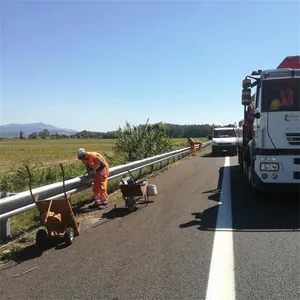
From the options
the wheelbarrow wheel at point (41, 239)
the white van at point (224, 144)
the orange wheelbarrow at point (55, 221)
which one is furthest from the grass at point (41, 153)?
the wheelbarrow wheel at point (41, 239)

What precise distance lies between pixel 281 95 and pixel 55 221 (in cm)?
554

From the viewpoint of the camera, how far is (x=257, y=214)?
7574 mm

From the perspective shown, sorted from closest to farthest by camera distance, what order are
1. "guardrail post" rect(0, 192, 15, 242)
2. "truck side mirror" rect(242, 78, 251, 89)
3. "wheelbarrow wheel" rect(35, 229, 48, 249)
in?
"wheelbarrow wheel" rect(35, 229, 48, 249)
"guardrail post" rect(0, 192, 15, 242)
"truck side mirror" rect(242, 78, 251, 89)

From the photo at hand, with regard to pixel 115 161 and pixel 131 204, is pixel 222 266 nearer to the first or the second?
pixel 131 204

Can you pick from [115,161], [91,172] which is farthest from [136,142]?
[91,172]

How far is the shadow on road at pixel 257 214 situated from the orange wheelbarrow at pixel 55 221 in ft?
6.37

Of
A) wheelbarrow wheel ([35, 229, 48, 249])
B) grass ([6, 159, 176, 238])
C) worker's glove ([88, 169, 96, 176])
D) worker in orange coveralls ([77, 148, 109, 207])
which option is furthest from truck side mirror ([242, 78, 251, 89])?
wheelbarrow wheel ([35, 229, 48, 249])

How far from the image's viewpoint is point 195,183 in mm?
12289

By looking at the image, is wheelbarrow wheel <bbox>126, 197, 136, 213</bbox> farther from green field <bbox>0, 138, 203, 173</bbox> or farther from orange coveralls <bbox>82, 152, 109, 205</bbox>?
green field <bbox>0, 138, 203, 173</bbox>

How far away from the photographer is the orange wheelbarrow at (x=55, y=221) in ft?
18.8

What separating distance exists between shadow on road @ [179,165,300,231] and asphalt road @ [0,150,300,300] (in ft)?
Answer: 0.06

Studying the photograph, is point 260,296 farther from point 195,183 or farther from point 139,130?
point 139,130

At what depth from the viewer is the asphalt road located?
3.99 m

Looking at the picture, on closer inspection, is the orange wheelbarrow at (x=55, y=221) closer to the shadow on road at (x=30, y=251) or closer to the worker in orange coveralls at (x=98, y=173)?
the shadow on road at (x=30, y=251)
